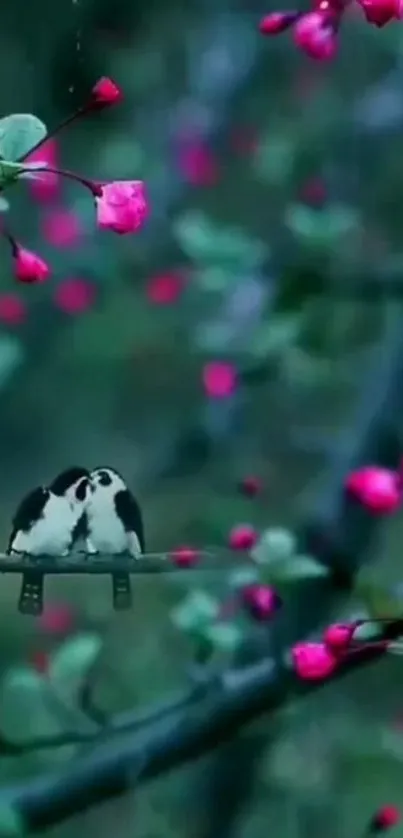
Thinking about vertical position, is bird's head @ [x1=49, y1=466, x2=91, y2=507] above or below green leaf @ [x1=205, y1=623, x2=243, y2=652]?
above

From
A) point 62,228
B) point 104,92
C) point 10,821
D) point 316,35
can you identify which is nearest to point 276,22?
point 316,35

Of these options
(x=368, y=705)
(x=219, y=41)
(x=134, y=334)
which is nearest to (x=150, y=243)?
(x=134, y=334)

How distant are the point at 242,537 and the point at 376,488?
0.15 m

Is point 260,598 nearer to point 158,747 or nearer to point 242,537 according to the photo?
point 242,537

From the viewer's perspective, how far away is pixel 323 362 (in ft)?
4.19

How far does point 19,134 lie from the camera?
49.6 inches

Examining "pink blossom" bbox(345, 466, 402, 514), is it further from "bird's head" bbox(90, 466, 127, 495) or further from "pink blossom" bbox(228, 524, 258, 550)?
"bird's head" bbox(90, 466, 127, 495)

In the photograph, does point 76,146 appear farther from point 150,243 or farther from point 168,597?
point 168,597

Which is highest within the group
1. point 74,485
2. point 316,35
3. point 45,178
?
point 316,35

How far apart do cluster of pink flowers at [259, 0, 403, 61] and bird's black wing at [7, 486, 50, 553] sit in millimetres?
518

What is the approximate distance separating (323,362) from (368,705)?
0.36 metres

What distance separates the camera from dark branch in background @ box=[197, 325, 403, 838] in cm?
128

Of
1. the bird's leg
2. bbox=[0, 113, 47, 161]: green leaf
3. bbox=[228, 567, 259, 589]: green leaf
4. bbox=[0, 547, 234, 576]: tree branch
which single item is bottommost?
bbox=[228, 567, 259, 589]: green leaf

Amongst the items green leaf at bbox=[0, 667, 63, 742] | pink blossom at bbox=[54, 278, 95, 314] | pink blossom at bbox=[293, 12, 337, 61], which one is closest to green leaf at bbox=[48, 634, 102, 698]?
green leaf at bbox=[0, 667, 63, 742]
